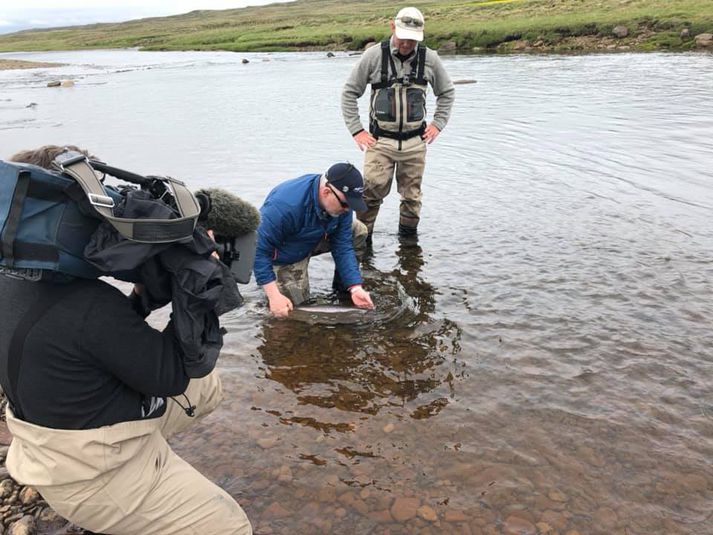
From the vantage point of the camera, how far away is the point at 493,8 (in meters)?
74.2

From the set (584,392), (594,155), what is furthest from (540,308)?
(594,155)

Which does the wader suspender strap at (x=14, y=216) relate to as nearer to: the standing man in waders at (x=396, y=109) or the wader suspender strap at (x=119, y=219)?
the wader suspender strap at (x=119, y=219)

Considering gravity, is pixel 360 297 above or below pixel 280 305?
below

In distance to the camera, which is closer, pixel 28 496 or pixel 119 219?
pixel 119 219

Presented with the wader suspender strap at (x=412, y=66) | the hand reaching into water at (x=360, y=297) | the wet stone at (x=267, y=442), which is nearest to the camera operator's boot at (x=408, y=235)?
the wader suspender strap at (x=412, y=66)

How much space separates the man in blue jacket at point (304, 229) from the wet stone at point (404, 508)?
2269mm

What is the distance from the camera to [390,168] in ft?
30.2

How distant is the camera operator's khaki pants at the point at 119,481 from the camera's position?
118 inches

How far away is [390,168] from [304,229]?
2.91m

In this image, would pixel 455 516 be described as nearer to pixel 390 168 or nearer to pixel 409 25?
pixel 390 168

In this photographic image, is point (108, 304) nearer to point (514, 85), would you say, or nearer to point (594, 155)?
point (594, 155)

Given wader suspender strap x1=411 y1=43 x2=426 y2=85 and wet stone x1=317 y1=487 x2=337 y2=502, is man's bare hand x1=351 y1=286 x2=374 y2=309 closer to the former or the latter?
wet stone x1=317 y1=487 x2=337 y2=502

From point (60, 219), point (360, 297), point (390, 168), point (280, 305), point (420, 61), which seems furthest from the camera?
point (390, 168)

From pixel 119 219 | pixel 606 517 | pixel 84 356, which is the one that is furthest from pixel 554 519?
pixel 119 219
